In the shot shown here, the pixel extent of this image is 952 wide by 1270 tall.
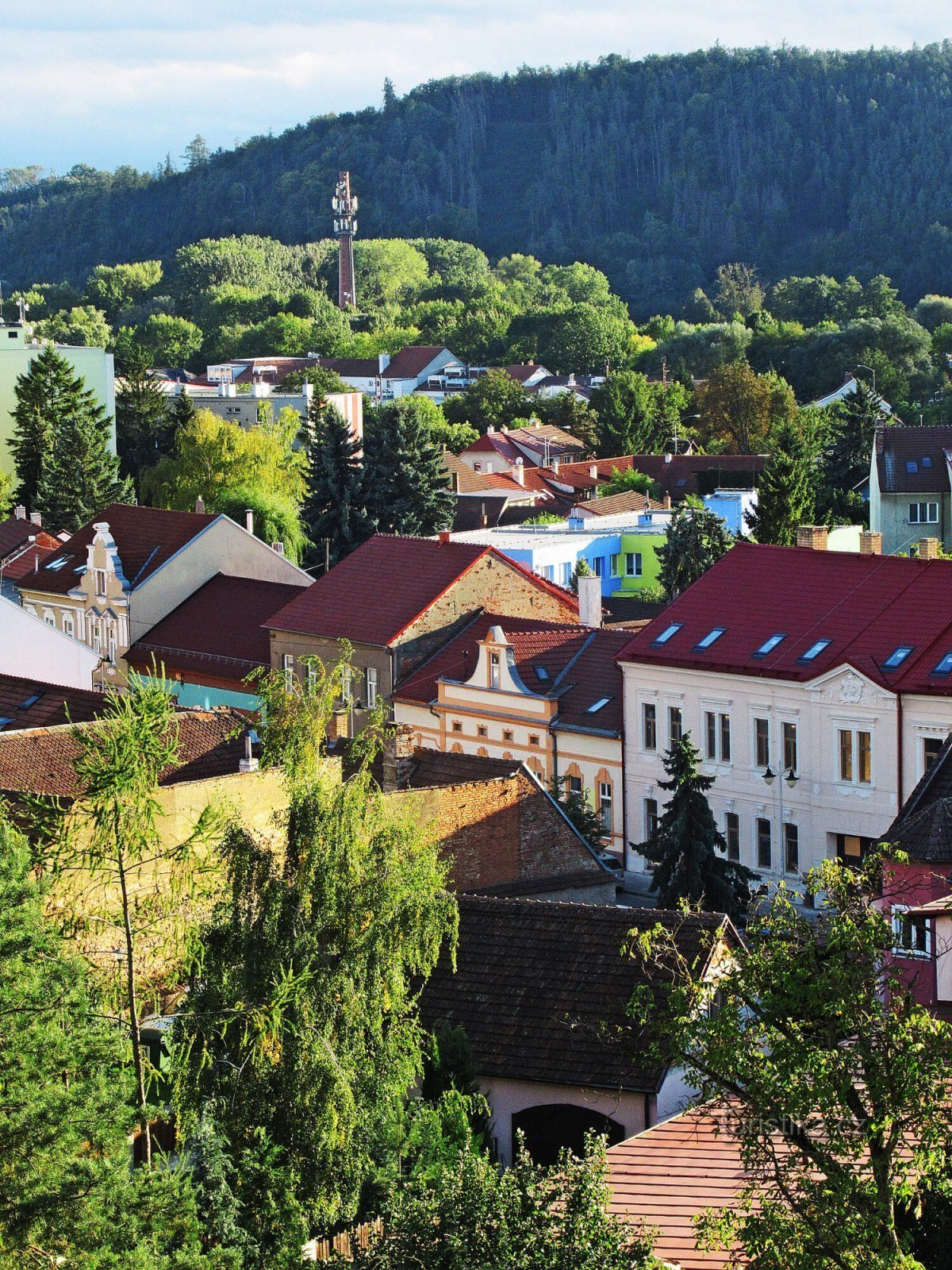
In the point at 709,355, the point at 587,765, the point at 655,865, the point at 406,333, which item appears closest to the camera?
the point at 655,865

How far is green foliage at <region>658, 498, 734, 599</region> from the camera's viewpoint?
6262 centimetres

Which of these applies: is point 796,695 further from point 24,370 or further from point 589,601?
point 24,370

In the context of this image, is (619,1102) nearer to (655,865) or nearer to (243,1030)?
(243,1030)

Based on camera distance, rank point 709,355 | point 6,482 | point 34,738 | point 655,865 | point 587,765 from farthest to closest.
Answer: point 709,355, point 6,482, point 587,765, point 655,865, point 34,738

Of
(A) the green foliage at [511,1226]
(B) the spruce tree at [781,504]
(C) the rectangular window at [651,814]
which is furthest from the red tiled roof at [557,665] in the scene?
(A) the green foliage at [511,1226]

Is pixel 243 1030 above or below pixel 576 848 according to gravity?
above

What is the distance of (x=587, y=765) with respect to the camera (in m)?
43.8

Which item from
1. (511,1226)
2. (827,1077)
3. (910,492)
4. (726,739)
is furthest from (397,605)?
(827,1077)

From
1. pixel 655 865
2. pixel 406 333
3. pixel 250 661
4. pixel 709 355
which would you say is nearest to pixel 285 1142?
pixel 655 865

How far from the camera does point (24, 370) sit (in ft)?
297

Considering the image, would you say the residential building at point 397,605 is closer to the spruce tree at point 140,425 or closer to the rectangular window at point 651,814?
the rectangular window at point 651,814

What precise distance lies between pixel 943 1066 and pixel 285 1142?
6.52 metres

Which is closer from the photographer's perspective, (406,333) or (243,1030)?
(243,1030)

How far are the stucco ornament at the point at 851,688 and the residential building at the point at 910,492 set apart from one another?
121 feet
